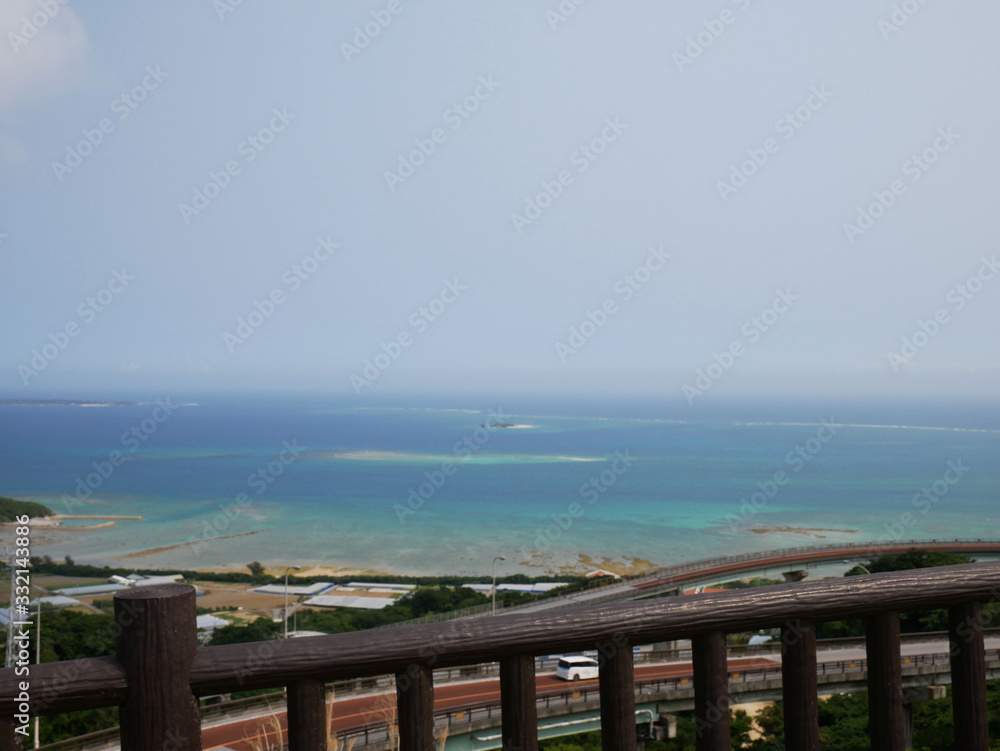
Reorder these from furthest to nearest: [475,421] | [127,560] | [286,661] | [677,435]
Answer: [475,421] < [677,435] < [127,560] < [286,661]

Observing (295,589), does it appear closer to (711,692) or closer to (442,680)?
(442,680)

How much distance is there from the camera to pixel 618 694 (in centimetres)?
96

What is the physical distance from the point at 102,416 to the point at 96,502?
86557mm

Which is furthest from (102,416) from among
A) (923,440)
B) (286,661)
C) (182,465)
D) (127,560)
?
(286,661)

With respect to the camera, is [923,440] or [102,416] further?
[102,416]

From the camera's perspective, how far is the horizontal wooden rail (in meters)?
0.87

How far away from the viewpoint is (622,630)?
→ 3.13 ft

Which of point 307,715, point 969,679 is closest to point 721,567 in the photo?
point 969,679

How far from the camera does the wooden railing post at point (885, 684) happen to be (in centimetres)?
102

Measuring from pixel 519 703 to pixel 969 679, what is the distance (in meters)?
0.62

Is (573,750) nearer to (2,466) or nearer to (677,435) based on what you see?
(2,466)

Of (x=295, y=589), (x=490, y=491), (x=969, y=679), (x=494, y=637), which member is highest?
(x=490, y=491)

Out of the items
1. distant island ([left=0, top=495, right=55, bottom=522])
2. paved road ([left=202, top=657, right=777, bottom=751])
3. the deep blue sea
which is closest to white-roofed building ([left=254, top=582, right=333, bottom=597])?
the deep blue sea

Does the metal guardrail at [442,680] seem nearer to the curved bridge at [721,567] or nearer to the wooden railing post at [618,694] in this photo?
the curved bridge at [721,567]
